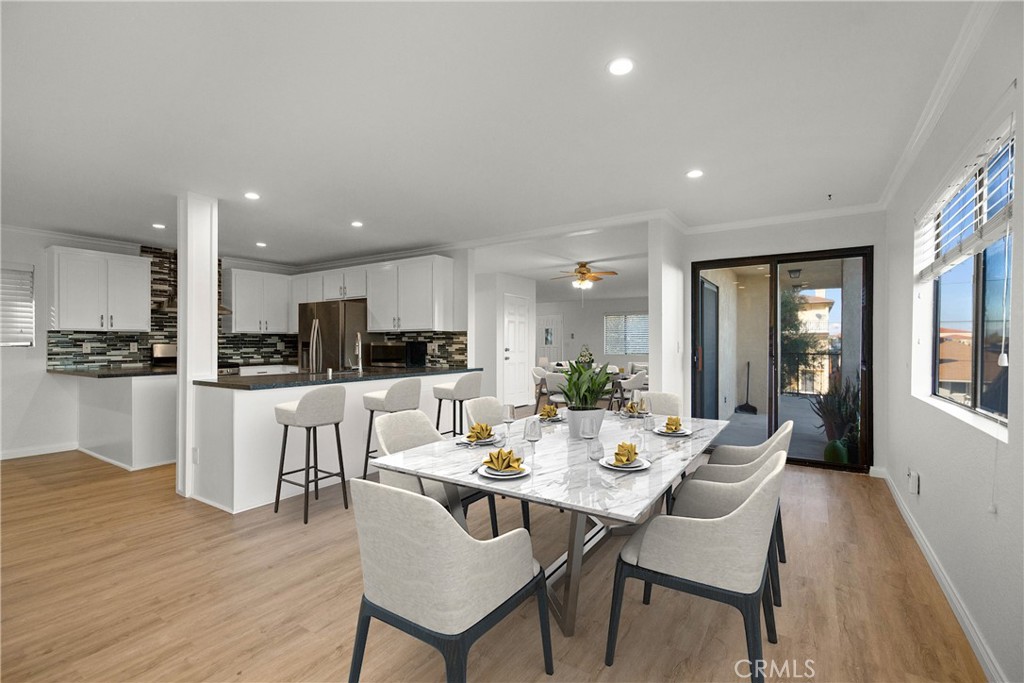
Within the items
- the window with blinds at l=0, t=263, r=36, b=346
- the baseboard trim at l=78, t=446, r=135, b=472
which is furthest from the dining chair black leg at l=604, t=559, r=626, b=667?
the window with blinds at l=0, t=263, r=36, b=346

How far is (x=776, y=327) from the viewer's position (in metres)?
4.95

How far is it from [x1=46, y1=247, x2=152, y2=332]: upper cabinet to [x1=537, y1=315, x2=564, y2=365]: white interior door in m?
9.03

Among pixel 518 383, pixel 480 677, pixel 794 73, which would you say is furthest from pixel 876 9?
pixel 518 383

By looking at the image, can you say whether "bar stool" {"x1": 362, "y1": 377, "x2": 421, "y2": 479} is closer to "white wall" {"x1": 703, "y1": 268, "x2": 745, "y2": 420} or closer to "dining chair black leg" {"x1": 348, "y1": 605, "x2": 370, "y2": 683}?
"dining chair black leg" {"x1": 348, "y1": 605, "x2": 370, "y2": 683}

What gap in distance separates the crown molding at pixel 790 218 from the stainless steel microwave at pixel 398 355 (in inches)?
144

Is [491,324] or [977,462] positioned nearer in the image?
[977,462]

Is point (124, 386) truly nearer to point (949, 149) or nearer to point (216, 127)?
point (216, 127)

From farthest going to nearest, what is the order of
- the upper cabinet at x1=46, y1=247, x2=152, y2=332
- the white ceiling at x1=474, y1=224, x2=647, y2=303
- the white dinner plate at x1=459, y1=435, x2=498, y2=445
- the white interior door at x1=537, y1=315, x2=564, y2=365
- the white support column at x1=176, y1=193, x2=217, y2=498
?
the white interior door at x1=537, y1=315, x2=564, y2=365
the white ceiling at x1=474, y1=224, x2=647, y2=303
the upper cabinet at x1=46, y1=247, x2=152, y2=332
the white support column at x1=176, y1=193, x2=217, y2=498
the white dinner plate at x1=459, y1=435, x2=498, y2=445

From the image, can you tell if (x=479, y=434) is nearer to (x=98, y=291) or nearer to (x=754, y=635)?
(x=754, y=635)

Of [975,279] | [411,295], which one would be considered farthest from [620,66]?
[411,295]

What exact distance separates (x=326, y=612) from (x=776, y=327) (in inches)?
184

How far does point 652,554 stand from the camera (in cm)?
176

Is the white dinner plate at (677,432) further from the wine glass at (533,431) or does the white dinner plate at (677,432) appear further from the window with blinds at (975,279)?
the window with blinds at (975,279)

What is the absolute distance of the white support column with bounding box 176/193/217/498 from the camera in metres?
3.86
